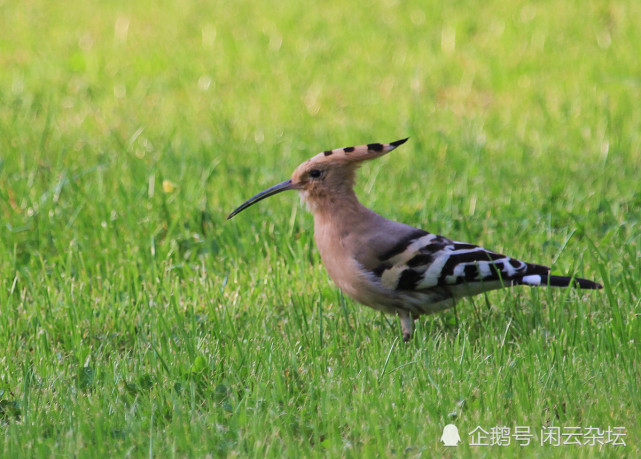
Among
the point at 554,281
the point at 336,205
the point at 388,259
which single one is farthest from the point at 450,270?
the point at 336,205

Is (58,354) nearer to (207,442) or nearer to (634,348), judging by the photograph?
(207,442)

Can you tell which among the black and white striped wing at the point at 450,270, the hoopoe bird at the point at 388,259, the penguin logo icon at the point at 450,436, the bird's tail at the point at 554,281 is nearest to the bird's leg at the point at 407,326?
the hoopoe bird at the point at 388,259

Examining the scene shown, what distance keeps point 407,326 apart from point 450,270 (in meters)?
0.38

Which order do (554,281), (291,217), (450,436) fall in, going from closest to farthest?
(450,436)
(554,281)
(291,217)

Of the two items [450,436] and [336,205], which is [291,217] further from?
[450,436]

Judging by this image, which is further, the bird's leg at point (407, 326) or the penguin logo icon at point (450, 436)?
the bird's leg at point (407, 326)

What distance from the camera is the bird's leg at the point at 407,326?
449 centimetres

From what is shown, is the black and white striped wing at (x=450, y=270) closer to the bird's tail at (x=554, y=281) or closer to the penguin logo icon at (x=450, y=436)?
the bird's tail at (x=554, y=281)

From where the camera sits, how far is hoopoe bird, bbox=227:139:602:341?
4371 mm

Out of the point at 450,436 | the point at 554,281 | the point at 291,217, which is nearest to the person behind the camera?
the point at 450,436

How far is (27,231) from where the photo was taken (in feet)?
18.9

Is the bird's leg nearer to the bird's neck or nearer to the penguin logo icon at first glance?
the bird's neck

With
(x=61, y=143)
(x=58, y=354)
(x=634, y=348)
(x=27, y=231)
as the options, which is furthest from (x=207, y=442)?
(x=61, y=143)

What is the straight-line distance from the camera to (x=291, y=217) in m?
5.86
